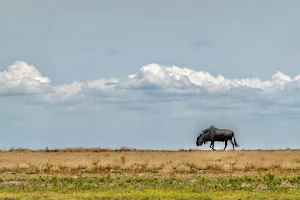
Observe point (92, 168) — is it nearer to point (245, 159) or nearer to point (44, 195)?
point (245, 159)

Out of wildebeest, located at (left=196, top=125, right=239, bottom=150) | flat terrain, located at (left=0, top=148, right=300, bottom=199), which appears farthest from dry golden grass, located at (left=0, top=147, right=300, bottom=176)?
wildebeest, located at (left=196, top=125, right=239, bottom=150)

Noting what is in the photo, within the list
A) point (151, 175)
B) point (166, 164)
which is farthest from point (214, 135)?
point (151, 175)

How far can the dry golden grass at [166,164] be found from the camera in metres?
44.3

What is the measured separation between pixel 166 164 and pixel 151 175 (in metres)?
5.30

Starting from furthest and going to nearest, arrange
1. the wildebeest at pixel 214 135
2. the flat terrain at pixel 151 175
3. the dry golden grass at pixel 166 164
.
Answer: the wildebeest at pixel 214 135, the dry golden grass at pixel 166 164, the flat terrain at pixel 151 175

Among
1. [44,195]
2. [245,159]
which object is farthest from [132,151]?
[44,195]

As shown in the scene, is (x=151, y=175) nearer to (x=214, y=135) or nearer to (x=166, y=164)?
(x=166, y=164)

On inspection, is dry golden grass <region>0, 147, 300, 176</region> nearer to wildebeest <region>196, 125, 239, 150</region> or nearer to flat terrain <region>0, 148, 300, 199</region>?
flat terrain <region>0, 148, 300, 199</region>

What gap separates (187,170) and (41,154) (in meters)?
18.7

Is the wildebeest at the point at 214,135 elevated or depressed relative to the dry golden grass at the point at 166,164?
elevated

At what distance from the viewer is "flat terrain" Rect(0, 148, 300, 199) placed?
31.1 metres

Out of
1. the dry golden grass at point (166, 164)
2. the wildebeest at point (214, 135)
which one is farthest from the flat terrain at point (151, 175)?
the wildebeest at point (214, 135)

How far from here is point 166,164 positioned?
47.1 metres

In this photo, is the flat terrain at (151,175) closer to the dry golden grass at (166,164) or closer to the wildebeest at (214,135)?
the dry golden grass at (166,164)
